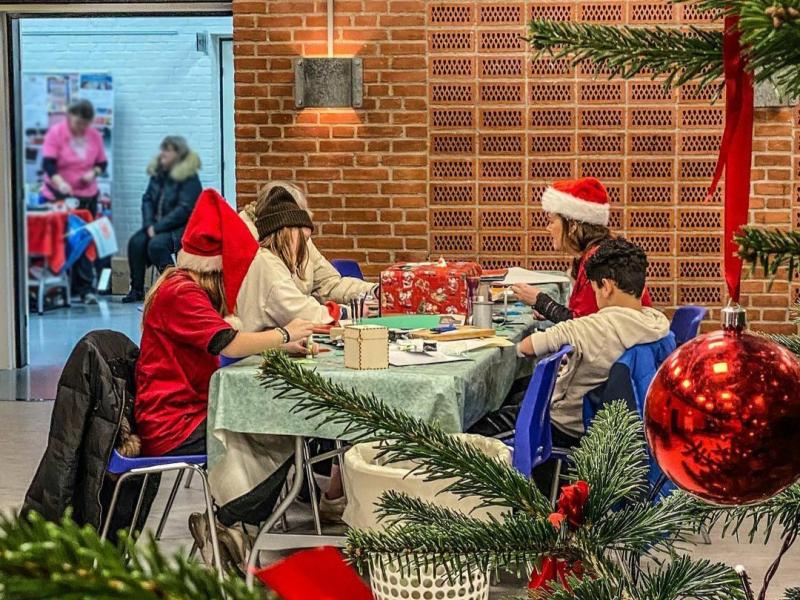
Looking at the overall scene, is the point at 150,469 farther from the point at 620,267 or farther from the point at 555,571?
the point at 555,571

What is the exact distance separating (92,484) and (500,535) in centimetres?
284

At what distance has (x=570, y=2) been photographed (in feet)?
23.5

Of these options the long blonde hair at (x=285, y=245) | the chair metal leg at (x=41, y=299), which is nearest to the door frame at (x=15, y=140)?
the chair metal leg at (x=41, y=299)

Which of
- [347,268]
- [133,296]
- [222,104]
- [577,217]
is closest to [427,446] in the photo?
[577,217]

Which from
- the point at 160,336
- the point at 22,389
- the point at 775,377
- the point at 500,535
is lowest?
the point at 22,389

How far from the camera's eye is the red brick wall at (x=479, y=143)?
23.6 ft

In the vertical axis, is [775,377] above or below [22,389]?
above

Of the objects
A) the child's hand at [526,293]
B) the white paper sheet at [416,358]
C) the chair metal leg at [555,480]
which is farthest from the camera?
the child's hand at [526,293]

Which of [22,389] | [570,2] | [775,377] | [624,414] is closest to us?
[775,377]

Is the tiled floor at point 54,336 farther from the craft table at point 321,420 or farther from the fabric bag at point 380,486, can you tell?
the fabric bag at point 380,486

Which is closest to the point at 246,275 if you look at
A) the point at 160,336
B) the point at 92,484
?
the point at 160,336

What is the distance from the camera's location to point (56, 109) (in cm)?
1050

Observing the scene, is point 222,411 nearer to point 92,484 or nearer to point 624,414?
point 92,484

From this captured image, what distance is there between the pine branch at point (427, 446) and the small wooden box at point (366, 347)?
2708mm
